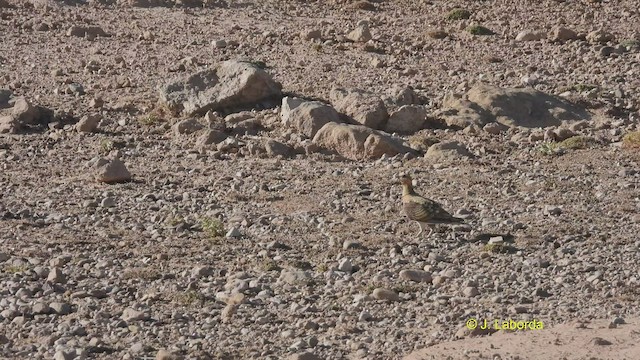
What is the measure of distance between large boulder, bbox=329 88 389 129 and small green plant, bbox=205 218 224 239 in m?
4.57

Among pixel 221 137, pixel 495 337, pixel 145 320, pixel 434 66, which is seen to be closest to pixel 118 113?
pixel 221 137

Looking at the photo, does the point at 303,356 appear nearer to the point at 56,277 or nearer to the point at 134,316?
the point at 134,316

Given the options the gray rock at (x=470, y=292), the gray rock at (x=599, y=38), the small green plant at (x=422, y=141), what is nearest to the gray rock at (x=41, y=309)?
the gray rock at (x=470, y=292)

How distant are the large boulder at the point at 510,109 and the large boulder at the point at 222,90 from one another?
2712mm

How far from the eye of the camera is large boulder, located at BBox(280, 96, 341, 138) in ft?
60.2

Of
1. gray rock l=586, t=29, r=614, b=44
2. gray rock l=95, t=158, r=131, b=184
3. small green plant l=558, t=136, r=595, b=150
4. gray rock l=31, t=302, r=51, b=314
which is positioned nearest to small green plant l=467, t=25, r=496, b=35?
gray rock l=586, t=29, r=614, b=44

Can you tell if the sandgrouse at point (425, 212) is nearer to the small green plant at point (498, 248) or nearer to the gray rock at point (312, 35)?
the small green plant at point (498, 248)

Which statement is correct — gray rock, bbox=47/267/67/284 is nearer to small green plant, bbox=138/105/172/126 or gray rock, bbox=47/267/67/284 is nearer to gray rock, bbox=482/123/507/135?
small green plant, bbox=138/105/172/126

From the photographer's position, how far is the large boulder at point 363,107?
1858 centimetres

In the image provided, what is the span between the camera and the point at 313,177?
653 inches

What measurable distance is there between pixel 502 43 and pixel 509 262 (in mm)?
11234

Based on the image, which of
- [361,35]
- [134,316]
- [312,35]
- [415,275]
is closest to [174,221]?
[134,316]

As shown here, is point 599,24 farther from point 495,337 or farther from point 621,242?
point 495,337

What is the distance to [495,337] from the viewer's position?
1066 cm
